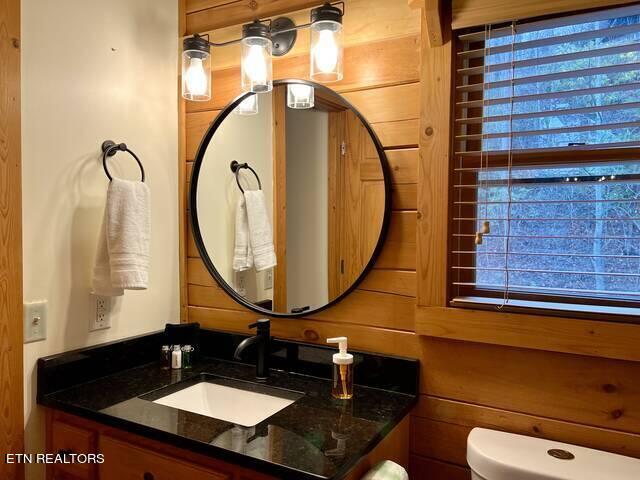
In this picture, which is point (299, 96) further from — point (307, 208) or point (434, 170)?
point (434, 170)

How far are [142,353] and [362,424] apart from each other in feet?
2.89

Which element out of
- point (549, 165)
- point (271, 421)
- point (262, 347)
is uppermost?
point (549, 165)

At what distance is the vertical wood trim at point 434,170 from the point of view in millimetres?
1367

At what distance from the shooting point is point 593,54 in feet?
4.00

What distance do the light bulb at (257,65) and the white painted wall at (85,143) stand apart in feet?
1.42

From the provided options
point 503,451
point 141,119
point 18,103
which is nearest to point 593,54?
point 503,451

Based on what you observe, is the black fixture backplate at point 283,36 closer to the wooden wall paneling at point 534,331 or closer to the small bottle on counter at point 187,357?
the wooden wall paneling at point 534,331

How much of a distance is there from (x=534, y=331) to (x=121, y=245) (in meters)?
1.20

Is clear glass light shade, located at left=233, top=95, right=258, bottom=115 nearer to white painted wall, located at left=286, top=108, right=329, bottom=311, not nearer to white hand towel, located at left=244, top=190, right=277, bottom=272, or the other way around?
white painted wall, located at left=286, top=108, right=329, bottom=311

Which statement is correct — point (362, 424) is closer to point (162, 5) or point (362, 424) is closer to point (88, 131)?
point (88, 131)

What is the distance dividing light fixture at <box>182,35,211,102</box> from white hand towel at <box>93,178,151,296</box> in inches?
15.2

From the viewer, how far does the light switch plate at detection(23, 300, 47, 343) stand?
4.57 feet

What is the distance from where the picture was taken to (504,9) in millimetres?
1270

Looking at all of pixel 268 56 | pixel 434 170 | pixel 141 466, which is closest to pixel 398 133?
pixel 434 170
